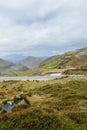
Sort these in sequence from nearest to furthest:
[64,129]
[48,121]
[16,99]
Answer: [64,129], [48,121], [16,99]

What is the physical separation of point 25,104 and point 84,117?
808 cm

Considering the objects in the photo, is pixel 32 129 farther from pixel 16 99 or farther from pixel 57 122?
pixel 16 99

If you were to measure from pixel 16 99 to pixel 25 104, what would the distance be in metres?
1.40

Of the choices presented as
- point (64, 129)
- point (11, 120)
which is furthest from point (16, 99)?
point (64, 129)

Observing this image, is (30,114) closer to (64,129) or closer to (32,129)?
(32,129)

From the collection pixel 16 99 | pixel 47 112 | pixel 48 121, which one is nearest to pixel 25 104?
pixel 16 99

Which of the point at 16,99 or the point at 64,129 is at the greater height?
the point at 16,99

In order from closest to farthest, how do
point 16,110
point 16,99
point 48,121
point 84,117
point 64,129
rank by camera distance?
1. point 64,129
2. point 48,121
3. point 84,117
4. point 16,110
5. point 16,99

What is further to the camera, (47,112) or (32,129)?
(47,112)

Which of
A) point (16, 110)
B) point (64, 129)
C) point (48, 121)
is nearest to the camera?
point (64, 129)

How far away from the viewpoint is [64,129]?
2091cm

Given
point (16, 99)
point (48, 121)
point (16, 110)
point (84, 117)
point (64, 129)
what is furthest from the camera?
point (16, 99)

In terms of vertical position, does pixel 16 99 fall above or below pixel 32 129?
above

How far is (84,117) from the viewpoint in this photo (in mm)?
23953
